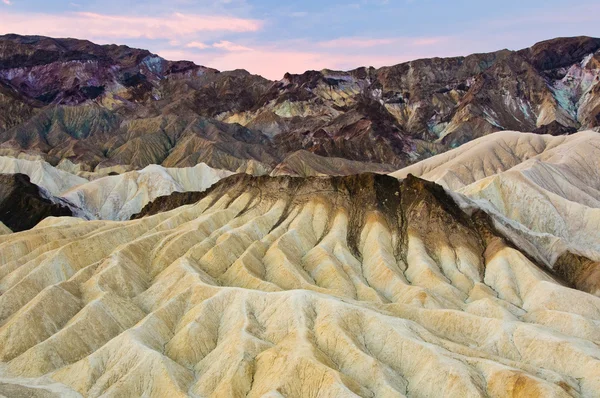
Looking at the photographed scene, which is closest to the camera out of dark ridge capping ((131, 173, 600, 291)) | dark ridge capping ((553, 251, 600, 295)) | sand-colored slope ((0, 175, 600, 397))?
sand-colored slope ((0, 175, 600, 397))

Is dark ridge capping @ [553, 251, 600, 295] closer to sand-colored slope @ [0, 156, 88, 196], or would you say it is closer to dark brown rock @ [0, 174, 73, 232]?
dark brown rock @ [0, 174, 73, 232]

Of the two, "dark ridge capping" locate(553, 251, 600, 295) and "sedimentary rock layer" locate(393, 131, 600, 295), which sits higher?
"sedimentary rock layer" locate(393, 131, 600, 295)

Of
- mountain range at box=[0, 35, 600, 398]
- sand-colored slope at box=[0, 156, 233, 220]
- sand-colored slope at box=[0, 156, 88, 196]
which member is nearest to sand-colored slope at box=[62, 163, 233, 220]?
sand-colored slope at box=[0, 156, 233, 220]

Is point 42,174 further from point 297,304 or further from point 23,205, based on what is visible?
point 297,304

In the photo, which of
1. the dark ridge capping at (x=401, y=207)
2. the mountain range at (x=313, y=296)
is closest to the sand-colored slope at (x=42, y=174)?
the mountain range at (x=313, y=296)

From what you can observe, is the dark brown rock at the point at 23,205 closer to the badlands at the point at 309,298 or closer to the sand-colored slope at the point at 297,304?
the sand-colored slope at the point at 297,304

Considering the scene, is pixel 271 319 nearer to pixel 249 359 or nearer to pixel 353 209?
pixel 249 359
